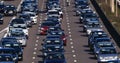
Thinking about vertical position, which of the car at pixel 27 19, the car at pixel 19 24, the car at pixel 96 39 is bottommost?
the car at pixel 27 19

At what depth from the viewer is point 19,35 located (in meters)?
69.0

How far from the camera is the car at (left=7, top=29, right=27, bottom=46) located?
67.1 meters

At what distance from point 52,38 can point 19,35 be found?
4.79m

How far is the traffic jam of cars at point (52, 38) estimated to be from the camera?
2193 inches

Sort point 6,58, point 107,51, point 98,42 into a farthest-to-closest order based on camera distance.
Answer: point 98,42, point 107,51, point 6,58

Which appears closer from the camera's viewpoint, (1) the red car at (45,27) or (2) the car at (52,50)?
(2) the car at (52,50)

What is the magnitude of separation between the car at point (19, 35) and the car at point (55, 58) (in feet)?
40.7

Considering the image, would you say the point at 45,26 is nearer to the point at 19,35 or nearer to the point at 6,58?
the point at 19,35

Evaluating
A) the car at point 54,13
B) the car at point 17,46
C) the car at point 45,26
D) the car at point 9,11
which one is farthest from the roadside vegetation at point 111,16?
the car at point 17,46

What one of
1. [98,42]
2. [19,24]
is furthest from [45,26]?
[98,42]

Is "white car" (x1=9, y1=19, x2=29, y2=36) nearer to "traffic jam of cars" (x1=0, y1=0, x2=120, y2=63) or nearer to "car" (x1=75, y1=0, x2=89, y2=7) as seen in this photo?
"traffic jam of cars" (x1=0, y1=0, x2=120, y2=63)

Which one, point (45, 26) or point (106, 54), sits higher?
point (106, 54)

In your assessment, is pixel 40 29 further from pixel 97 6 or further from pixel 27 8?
pixel 97 6

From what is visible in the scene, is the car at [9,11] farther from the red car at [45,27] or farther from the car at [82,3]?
the red car at [45,27]
